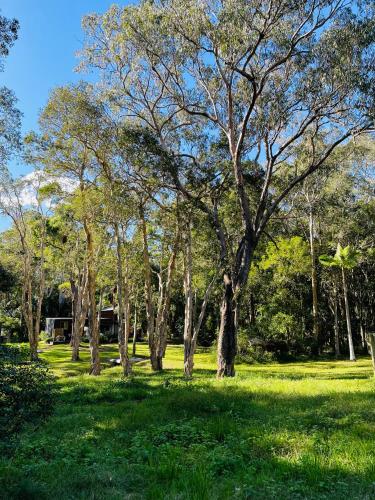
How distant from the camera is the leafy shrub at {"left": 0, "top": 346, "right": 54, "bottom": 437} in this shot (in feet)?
14.5

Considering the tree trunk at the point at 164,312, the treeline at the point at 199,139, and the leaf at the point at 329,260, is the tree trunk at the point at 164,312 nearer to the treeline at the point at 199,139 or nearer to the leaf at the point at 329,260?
the treeline at the point at 199,139

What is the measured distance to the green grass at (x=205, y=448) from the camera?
449 cm

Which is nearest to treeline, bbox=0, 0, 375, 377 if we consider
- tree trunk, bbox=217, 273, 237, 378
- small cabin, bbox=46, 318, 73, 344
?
tree trunk, bbox=217, 273, 237, 378

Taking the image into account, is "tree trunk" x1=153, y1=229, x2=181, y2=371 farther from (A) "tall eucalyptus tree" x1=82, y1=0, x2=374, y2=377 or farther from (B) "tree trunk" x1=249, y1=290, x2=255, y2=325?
(B) "tree trunk" x1=249, y1=290, x2=255, y2=325

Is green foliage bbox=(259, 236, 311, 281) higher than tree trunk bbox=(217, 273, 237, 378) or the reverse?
higher

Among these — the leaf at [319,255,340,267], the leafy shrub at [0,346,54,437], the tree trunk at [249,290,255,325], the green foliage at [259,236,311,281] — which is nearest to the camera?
the leafy shrub at [0,346,54,437]

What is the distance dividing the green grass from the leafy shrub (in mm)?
356

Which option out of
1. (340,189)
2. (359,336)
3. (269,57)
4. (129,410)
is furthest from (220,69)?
(359,336)

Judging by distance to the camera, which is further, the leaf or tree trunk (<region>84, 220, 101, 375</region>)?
the leaf

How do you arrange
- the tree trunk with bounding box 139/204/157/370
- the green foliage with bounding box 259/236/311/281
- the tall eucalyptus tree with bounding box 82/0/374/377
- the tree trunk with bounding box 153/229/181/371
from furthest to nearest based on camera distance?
the green foliage with bounding box 259/236/311/281 < the tree trunk with bounding box 153/229/181/371 < the tree trunk with bounding box 139/204/157/370 < the tall eucalyptus tree with bounding box 82/0/374/377

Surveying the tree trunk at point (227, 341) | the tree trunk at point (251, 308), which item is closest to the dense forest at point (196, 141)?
the tree trunk at point (227, 341)

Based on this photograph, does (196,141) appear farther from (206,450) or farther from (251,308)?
(251,308)

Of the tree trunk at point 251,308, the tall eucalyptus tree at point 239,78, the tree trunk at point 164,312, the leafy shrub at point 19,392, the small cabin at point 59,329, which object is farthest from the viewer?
the small cabin at point 59,329

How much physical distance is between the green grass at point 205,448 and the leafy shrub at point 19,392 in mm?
356
